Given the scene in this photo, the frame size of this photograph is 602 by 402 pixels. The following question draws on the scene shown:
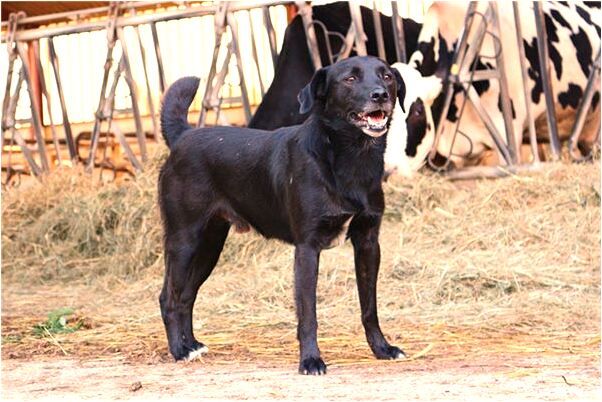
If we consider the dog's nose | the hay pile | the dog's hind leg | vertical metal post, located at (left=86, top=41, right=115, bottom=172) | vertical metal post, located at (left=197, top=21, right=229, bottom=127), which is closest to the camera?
the dog's nose

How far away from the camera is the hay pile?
18.9ft

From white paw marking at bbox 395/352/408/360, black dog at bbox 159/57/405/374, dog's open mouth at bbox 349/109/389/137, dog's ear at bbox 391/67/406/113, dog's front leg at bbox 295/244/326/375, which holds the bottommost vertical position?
white paw marking at bbox 395/352/408/360

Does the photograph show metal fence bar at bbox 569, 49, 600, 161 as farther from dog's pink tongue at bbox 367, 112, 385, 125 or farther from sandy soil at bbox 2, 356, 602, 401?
sandy soil at bbox 2, 356, 602, 401

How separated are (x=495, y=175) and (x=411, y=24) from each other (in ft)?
8.56

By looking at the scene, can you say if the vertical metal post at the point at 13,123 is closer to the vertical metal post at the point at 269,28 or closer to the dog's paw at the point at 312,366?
the vertical metal post at the point at 269,28

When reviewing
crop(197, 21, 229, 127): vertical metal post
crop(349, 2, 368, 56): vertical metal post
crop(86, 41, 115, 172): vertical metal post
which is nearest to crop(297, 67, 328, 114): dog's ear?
crop(349, 2, 368, 56): vertical metal post

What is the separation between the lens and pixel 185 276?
5605 mm

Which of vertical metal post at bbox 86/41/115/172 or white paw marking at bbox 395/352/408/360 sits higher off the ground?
vertical metal post at bbox 86/41/115/172

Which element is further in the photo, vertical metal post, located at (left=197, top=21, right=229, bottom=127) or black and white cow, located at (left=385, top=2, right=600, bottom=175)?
vertical metal post, located at (left=197, top=21, right=229, bottom=127)

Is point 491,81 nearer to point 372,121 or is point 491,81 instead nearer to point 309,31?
point 309,31

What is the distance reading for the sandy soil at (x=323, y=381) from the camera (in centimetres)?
405

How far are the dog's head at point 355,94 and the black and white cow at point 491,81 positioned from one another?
340cm

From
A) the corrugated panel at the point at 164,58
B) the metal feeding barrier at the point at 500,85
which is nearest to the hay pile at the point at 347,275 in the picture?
the metal feeding barrier at the point at 500,85

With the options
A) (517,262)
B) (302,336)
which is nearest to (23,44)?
(517,262)
